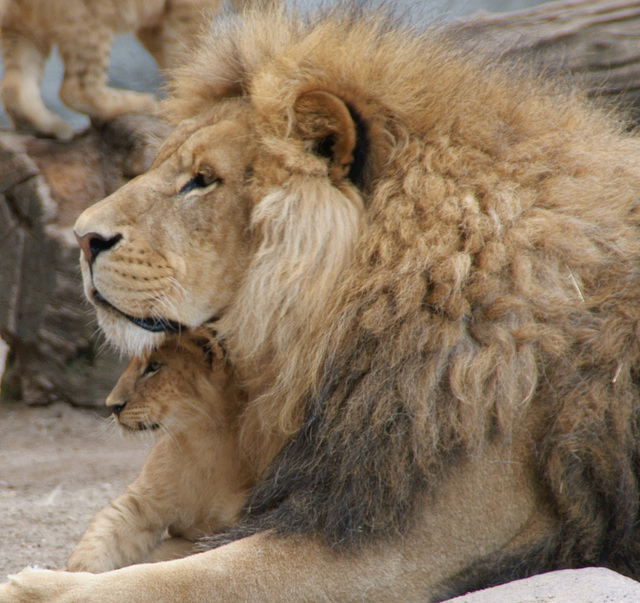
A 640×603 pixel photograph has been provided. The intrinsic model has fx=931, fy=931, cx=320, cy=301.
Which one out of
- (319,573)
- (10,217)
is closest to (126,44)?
(10,217)

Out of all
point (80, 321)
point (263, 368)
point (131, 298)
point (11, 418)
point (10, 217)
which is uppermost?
point (131, 298)

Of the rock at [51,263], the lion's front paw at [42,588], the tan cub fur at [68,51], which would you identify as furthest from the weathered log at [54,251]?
the lion's front paw at [42,588]

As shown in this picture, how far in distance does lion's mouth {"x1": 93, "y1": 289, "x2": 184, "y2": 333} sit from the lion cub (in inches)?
9.3

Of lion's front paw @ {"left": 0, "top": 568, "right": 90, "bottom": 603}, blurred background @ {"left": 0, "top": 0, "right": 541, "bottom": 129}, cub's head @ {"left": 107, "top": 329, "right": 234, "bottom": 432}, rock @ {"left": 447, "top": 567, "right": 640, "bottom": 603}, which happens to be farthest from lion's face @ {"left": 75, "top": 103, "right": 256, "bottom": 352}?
blurred background @ {"left": 0, "top": 0, "right": 541, "bottom": 129}

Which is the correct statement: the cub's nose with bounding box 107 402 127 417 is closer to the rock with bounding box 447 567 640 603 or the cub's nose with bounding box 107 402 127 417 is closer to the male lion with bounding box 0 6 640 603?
the male lion with bounding box 0 6 640 603

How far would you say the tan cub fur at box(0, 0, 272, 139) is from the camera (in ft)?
15.5

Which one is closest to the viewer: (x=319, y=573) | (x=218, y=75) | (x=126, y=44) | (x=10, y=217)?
(x=319, y=573)

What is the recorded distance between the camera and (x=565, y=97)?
101 inches

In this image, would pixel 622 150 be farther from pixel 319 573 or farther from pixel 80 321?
pixel 80 321

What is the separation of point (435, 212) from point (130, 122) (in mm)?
3021

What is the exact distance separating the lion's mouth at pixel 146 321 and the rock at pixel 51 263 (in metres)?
2.22

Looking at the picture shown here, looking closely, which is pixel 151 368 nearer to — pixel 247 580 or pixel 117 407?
pixel 117 407

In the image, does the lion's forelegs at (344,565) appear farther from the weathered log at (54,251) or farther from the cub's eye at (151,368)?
the weathered log at (54,251)

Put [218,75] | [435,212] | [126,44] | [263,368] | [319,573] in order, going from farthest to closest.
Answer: [126,44] → [218,75] → [263,368] → [435,212] → [319,573]
